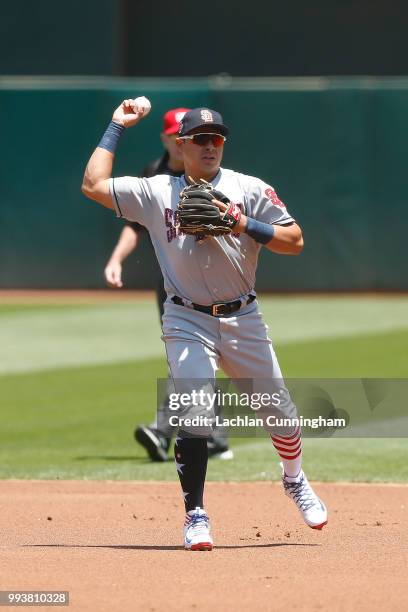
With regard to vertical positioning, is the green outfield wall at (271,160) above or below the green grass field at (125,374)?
above

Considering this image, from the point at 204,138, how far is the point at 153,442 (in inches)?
127

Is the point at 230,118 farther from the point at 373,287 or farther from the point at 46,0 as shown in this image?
the point at 46,0

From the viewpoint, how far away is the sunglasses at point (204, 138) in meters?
5.58

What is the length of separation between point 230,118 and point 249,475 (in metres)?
10.2

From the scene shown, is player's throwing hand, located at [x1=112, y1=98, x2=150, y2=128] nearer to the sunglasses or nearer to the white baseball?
the white baseball

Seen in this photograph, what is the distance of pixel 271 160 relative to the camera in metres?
17.7

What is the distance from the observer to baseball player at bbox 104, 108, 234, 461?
789cm

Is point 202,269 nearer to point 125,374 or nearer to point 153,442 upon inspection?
point 153,442

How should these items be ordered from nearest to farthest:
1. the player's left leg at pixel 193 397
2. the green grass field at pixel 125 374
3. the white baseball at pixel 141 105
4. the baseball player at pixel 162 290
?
the player's left leg at pixel 193 397, the white baseball at pixel 141 105, the baseball player at pixel 162 290, the green grass field at pixel 125 374

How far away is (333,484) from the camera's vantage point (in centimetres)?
776

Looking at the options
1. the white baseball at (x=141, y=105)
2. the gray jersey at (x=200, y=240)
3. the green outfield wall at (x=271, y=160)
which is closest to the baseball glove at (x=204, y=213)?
the gray jersey at (x=200, y=240)

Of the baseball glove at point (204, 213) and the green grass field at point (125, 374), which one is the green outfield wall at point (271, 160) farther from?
the baseball glove at point (204, 213)

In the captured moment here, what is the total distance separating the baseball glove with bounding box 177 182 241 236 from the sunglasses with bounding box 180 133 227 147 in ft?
0.84

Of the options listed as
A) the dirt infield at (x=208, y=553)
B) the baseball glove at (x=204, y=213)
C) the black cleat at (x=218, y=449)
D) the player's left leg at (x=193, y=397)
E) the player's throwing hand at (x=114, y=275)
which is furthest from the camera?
the black cleat at (x=218, y=449)
